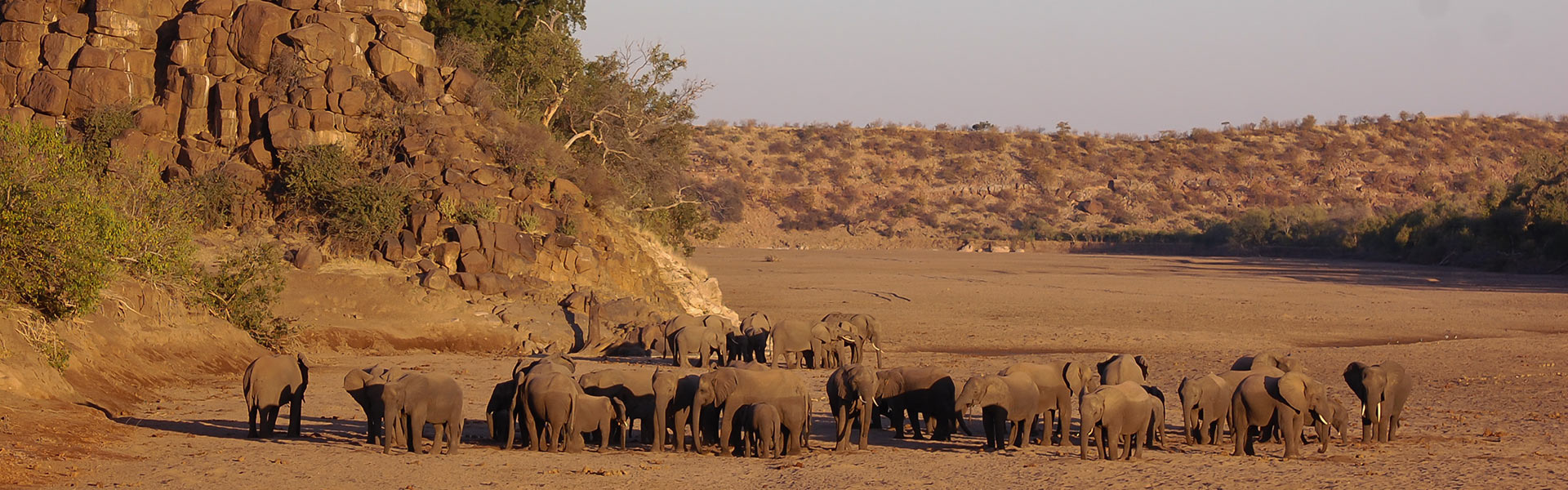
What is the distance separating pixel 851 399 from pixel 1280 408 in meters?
4.25

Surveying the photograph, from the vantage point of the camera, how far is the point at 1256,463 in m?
12.4

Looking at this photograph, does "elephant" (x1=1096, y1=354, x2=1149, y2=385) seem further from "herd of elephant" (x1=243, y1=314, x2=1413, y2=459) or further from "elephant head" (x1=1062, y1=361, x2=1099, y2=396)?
"elephant head" (x1=1062, y1=361, x2=1099, y2=396)

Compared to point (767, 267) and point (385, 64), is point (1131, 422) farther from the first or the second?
A: point (767, 267)

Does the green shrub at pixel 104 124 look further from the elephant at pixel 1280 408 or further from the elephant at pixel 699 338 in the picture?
the elephant at pixel 1280 408

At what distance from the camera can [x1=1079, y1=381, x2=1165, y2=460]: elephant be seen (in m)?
12.4

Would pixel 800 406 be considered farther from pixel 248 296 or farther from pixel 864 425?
pixel 248 296

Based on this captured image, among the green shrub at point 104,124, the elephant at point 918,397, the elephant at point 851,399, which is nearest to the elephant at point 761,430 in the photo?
the elephant at point 851,399

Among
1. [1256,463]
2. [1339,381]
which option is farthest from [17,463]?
[1339,381]

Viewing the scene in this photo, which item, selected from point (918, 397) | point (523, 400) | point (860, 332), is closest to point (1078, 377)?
point (918, 397)

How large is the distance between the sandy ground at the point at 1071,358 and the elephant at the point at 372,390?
1.01 feet

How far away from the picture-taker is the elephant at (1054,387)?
1403 cm

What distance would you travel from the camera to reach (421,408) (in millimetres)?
12758

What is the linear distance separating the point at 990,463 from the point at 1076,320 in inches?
→ 792

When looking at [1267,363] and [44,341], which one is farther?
[1267,363]
